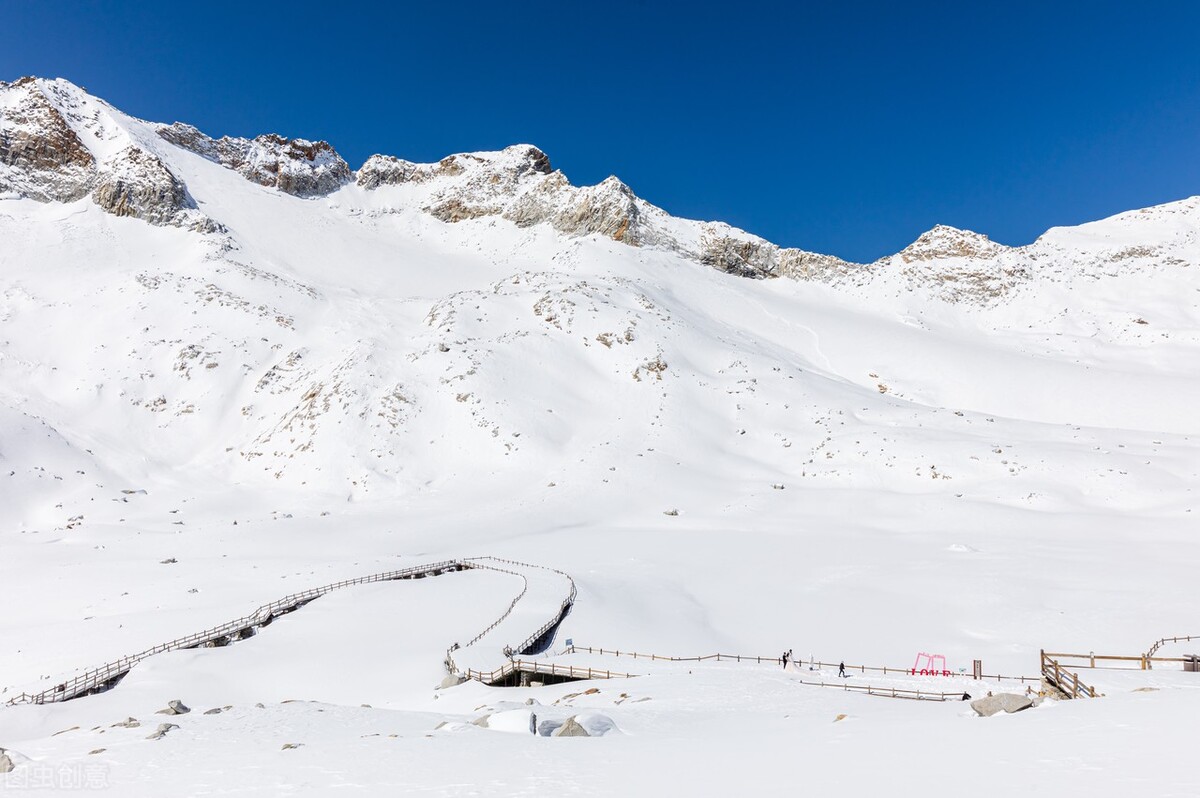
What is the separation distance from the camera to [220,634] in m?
34.0

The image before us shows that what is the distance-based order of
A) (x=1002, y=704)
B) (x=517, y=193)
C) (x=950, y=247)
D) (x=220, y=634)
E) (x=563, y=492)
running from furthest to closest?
(x=517, y=193) → (x=950, y=247) → (x=563, y=492) → (x=220, y=634) → (x=1002, y=704)

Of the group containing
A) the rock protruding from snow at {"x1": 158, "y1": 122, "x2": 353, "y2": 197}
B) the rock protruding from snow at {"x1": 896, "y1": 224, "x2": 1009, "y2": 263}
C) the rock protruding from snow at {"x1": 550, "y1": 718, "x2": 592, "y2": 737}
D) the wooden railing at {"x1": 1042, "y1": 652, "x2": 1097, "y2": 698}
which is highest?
the rock protruding from snow at {"x1": 158, "y1": 122, "x2": 353, "y2": 197}

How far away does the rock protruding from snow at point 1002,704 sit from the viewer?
15.0 metres

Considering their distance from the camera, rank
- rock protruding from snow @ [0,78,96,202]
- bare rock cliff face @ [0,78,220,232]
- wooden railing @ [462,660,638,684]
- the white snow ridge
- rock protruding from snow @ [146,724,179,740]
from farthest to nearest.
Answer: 1. bare rock cliff face @ [0,78,220,232]
2. rock protruding from snow @ [0,78,96,202]
3. wooden railing @ [462,660,638,684]
4. rock protruding from snow @ [146,724,179,740]
5. the white snow ridge

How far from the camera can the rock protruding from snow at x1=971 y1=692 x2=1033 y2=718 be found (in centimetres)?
1498

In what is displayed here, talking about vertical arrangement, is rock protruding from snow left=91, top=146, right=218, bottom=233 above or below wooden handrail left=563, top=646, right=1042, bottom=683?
above

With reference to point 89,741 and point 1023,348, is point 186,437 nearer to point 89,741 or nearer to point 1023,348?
point 89,741

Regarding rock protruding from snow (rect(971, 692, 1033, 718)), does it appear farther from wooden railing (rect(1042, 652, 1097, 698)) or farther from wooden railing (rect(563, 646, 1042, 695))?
wooden railing (rect(563, 646, 1042, 695))

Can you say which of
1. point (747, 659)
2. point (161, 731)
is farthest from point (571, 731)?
point (747, 659)

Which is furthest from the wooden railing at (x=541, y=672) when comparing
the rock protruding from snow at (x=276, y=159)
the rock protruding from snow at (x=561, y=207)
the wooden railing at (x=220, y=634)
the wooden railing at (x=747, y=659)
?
the rock protruding from snow at (x=276, y=159)

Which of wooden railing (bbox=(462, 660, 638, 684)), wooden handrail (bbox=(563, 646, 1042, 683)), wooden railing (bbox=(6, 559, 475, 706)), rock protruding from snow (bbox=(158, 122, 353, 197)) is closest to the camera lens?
wooden handrail (bbox=(563, 646, 1042, 683))

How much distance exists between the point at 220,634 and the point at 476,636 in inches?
493

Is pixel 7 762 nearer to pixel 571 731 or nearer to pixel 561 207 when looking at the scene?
pixel 571 731

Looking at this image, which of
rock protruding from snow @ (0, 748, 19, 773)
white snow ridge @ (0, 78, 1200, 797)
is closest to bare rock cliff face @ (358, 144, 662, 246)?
white snow ridge @ (0, 78, 1200, 797)
